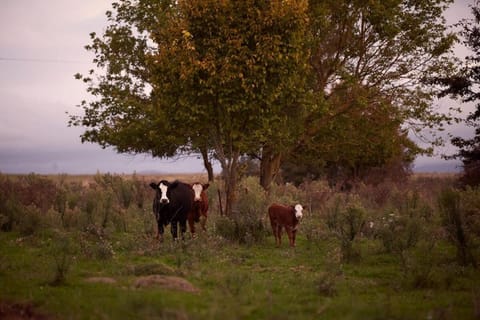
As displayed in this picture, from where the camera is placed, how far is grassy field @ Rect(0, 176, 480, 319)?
9.38m

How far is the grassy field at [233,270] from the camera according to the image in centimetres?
938

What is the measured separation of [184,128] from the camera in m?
22.1

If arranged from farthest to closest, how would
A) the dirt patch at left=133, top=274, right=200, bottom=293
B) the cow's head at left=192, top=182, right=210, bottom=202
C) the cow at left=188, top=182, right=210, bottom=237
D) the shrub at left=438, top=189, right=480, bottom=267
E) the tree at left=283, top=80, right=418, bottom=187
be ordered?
the tree at left=283, top=80, right=418, bottom=187
the cow's head at left=192, top=182, right=210, bottom=202
the cow at left=188, top=182, right=210, bottom=237
the shrub at left=438, top=189, right=480, bottom=267
the dirt patch at left=133, top=274, right=200, bottom=293

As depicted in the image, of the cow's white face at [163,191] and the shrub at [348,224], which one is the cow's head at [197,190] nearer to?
the cow's white face at [163,191]

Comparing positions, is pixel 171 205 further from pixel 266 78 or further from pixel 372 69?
pixel 372 69

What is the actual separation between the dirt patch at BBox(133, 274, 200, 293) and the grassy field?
0.02 meters

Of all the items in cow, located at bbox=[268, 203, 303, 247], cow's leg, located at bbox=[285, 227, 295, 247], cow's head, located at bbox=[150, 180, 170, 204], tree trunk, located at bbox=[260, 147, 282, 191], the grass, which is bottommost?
the grass

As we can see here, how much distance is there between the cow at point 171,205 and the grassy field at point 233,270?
0.66 meters

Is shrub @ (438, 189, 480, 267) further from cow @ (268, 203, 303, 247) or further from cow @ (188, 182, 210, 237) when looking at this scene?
cow @ (188, 182, 210, 237)

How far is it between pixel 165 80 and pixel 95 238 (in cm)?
602

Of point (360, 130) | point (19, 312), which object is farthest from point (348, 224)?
point (19, 312)

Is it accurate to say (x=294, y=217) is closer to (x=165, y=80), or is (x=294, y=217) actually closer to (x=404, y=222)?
(x=404, y=222)

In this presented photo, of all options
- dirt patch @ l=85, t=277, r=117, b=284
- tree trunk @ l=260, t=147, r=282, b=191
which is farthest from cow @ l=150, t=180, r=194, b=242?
tree trunk @ l=260, t=147, r=282, b=191

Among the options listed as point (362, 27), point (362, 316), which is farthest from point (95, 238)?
point (362, 27)
